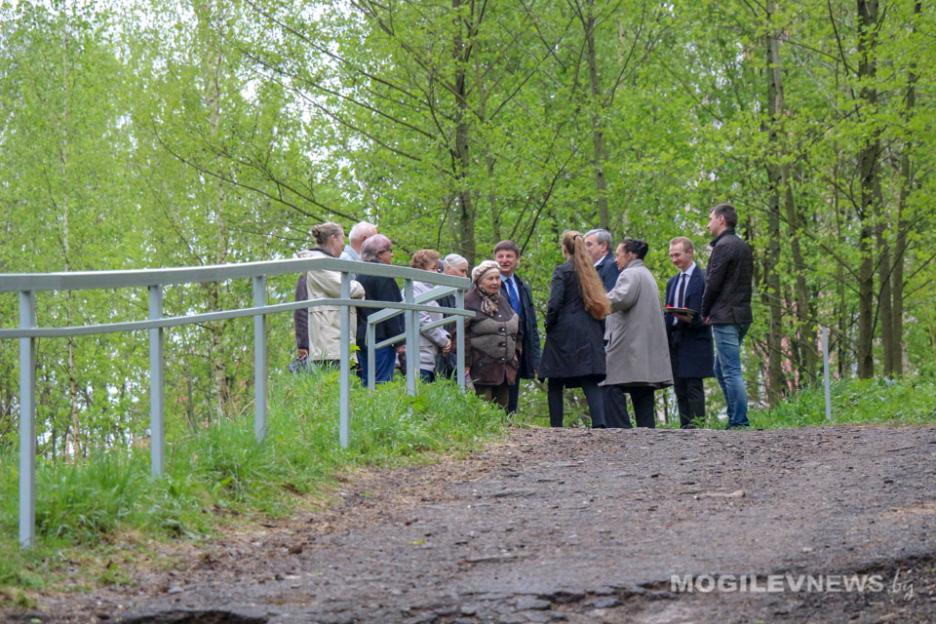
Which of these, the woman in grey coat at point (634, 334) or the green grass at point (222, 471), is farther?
the woman in grey coat at point (634, 334)

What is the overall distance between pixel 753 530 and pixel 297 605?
6.83 feet

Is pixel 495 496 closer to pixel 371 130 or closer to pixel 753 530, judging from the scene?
pixel 753 530

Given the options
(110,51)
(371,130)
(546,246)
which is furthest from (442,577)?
(110,51)

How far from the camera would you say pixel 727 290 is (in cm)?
1206

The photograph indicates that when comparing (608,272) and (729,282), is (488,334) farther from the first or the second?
(729,282)

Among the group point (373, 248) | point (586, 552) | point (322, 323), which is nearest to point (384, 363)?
point (373, 248)

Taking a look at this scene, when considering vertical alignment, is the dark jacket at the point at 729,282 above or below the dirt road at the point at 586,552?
above

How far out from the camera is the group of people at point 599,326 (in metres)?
Result: 11.7

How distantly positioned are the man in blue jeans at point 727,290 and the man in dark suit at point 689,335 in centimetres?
30

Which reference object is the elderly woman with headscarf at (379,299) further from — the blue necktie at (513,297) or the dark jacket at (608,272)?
the dark jacket at (608,272)

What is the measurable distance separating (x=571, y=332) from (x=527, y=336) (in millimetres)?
698

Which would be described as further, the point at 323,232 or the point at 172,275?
the point at 323,232

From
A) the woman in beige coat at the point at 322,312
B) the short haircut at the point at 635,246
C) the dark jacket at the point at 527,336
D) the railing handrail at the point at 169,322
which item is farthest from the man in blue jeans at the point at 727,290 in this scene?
the railing handrail at the point at 169,322

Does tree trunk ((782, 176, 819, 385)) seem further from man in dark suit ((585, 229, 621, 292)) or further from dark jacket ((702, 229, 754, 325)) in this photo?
dark jacket ((702, 229, 754, 325))
